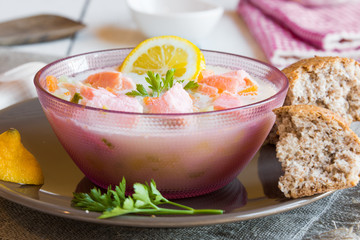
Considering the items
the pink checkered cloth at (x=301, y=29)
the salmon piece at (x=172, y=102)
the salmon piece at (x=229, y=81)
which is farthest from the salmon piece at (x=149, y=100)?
the pink checkered cloth at (x=301, y=29)

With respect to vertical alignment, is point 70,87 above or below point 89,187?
above

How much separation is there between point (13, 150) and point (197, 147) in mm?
584

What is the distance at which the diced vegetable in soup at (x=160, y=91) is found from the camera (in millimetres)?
1486

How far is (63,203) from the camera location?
1.44 m

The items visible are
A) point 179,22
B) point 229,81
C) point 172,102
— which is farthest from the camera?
point 179,22

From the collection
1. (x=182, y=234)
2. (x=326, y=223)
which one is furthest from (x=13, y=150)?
(x=326, y=223)

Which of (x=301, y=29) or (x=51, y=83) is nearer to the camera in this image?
→ (x=51, y=83)

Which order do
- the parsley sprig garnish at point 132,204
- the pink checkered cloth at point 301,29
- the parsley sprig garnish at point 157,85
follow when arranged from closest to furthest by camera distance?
the parsley sprig garnish at point 132,204
the parsley sprig garnish at point 157,85
the pink checkered cloth at point 301,29

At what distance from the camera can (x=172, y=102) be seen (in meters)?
1.47

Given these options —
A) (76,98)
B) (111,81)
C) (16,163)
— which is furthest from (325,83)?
(16,163)

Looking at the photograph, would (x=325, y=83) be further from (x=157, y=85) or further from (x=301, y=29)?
(x=301, y=29)

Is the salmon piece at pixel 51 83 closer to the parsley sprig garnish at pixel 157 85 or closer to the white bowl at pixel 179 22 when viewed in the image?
the parsley sprig garnish at pixel 157 85

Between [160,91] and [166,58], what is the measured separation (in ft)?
0.81

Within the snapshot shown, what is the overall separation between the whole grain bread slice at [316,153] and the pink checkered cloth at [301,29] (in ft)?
5.76
